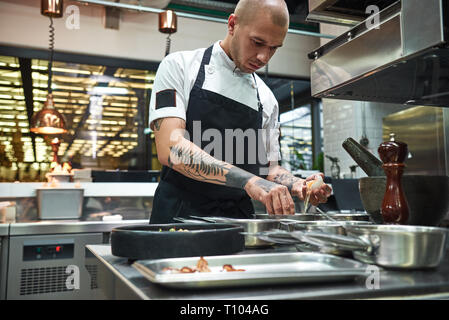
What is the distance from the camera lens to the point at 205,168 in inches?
57.3

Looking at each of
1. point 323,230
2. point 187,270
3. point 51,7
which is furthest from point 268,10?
point 51,7

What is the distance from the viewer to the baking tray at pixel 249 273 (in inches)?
21.4

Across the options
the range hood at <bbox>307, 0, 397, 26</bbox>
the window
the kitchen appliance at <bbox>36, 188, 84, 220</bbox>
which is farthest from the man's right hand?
the window

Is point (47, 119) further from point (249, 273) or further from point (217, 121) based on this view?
point (249, 273)

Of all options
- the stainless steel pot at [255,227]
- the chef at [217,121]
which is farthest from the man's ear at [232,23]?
the stainless steel pot at [255,227]

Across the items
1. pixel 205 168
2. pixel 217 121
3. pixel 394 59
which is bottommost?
pixel 205 168

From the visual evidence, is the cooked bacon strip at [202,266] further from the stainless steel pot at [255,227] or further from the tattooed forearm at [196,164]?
the tattooed forearm at [196,164]

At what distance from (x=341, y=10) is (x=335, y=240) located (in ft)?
4.40

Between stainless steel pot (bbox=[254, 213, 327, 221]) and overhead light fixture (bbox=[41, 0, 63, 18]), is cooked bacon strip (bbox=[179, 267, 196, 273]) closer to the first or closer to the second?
stainless steel pot (bbox=[254, 213, 327, 221])

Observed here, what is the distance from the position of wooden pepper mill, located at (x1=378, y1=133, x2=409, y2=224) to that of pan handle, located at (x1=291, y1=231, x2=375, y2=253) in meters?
0.25

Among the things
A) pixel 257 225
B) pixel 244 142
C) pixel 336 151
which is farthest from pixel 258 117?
pixel 336 151

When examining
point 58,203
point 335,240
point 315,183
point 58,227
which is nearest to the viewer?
point 335,240

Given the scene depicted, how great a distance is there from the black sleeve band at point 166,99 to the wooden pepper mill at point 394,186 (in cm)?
86
